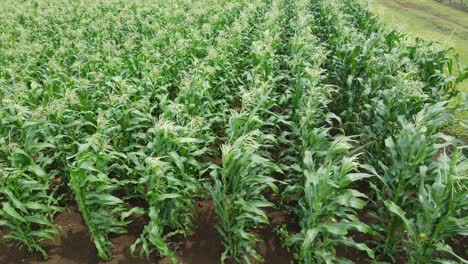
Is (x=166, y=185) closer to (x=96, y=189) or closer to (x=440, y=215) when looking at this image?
(x=96, y=189)

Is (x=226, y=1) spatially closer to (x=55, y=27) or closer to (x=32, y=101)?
(x=55, y=27)

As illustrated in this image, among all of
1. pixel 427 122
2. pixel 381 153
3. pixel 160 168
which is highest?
pixel 427 122

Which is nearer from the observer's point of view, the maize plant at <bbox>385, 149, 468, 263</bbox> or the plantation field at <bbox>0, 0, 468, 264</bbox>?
the maize plant at <bbox>385, 149, 468, 263</bbox>

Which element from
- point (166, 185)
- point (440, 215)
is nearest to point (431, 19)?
point (440, 215)

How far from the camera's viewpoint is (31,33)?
410 inches

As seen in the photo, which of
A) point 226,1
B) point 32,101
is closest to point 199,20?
point 226,1

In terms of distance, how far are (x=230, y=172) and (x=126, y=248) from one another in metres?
1.70

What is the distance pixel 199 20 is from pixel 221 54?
5.49m

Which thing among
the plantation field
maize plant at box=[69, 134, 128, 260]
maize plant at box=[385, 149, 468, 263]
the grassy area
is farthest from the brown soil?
the grassy area

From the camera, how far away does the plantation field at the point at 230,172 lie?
3.23 meters

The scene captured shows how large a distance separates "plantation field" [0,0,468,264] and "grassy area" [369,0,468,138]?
881 cm

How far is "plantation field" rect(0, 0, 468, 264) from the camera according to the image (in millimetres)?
3232

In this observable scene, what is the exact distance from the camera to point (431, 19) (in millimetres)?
17859

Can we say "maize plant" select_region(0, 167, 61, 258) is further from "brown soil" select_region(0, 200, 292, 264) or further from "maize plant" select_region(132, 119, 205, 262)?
"maize plant" select_region(132, 119, 205, 262)
